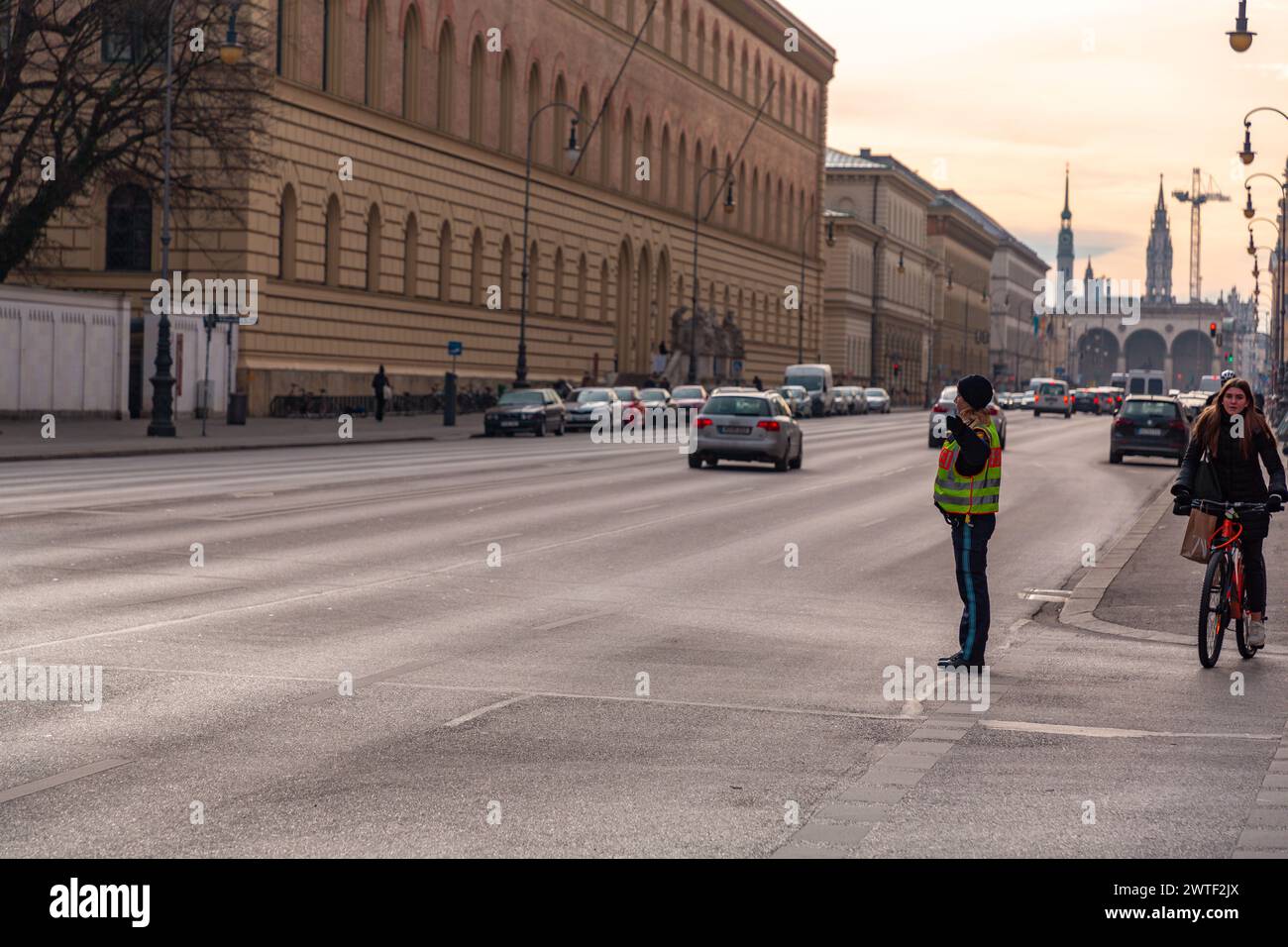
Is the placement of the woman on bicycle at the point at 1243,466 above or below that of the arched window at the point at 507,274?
below

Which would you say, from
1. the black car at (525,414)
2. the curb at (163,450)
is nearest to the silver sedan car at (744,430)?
the curb at (163,450)

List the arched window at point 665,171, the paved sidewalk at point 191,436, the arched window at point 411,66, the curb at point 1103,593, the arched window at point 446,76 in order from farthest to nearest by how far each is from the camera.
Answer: the arched window at point 665,171 → the arched window at point 446,76 → the arched window at point 411,66 → the paved sidewalk at point 191,436 → the curb at point 1103,593

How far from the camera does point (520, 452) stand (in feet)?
140

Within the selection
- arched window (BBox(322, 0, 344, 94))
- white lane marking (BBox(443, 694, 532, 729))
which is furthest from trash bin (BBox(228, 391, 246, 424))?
white lane marking (BBox(443, 694, 532, 729))

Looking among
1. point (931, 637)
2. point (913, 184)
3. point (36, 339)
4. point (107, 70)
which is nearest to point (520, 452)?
point (36, 339)

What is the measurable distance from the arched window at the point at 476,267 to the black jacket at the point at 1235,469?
55745 mm

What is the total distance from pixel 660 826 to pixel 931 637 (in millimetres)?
6830

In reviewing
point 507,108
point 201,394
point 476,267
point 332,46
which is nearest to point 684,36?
point 507,108

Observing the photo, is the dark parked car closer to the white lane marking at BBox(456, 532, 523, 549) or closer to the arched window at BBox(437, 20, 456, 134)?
the white lane marking at BBox(456, 532, 523, 549)

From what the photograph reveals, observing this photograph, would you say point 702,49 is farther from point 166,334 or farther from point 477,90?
point 166,334

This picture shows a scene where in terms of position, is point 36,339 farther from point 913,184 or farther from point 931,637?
point 913,184

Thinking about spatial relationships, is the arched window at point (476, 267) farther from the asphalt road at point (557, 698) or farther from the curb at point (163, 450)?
the asphalt road at point (557, 698)

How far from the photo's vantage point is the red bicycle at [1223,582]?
40.6ft

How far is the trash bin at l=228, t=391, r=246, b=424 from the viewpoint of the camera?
158 feet
